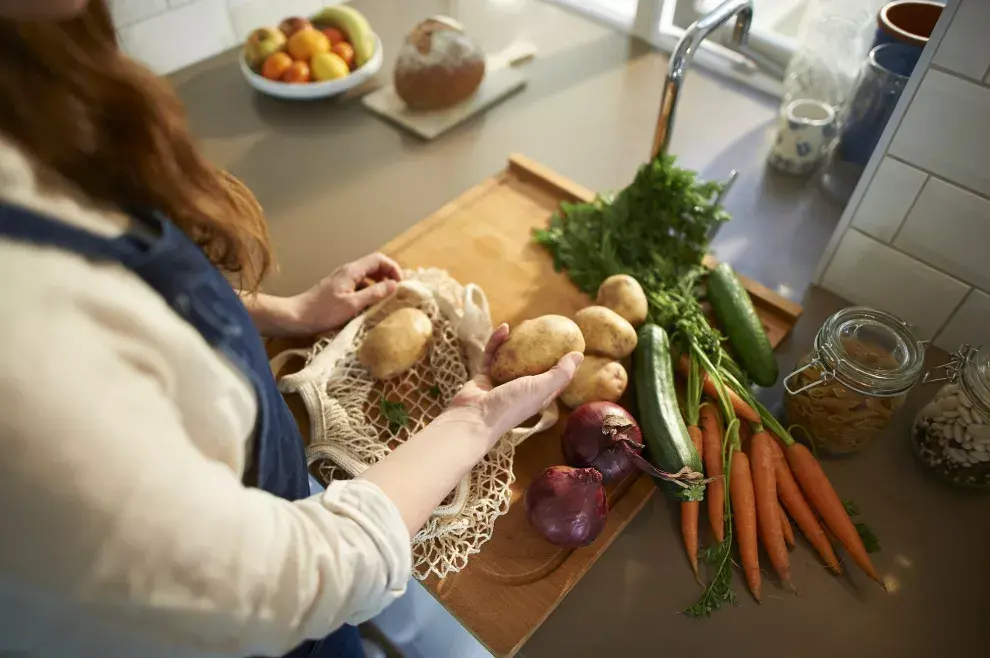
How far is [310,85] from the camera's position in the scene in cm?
127

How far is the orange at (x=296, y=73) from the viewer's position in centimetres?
128

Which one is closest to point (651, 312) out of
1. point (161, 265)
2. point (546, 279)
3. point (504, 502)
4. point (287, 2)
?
point (546, 279)

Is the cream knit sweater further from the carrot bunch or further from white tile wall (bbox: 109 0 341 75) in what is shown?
white tile wall (bbox: 109 0 341 75)

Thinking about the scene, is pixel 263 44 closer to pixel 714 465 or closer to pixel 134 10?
pixel 134 10

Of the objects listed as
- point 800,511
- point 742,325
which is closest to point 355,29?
point 742,325

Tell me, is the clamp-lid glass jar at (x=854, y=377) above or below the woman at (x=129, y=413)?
below

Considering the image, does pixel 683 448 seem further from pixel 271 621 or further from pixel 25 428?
pixel 25 428

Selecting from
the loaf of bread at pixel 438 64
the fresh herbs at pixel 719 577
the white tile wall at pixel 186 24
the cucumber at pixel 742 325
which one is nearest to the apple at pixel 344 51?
the loaf of bread at pixel 438 64

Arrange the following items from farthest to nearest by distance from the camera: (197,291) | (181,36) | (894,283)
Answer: (181,36) < (894,283) < (197,291)

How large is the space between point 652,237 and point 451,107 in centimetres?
56

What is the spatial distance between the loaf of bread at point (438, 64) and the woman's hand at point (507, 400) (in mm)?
720

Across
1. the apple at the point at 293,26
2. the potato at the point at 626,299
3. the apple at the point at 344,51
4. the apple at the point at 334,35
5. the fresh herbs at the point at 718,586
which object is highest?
the apple at the point at 293,26

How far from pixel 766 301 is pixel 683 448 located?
0.31m

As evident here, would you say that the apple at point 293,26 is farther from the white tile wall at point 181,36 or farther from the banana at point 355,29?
the white tile wall at point 181,36
